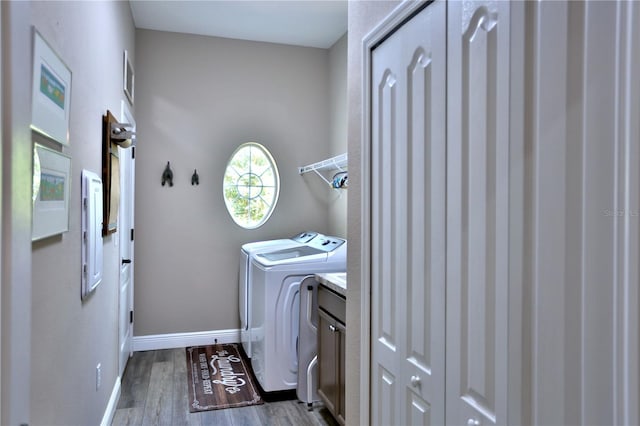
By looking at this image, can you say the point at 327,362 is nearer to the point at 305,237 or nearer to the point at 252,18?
the point at 305,237

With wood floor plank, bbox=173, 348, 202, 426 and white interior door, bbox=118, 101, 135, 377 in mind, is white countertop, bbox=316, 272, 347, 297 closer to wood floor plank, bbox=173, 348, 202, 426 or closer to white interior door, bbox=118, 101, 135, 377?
wood floor plank, bbox=173, 348, 202, 426

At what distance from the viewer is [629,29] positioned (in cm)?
70

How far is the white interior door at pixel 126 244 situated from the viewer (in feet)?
10.6

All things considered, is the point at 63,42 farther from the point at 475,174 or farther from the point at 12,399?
the point at 475,174

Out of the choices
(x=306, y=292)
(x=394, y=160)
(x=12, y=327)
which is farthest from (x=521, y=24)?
(x=306, y=292)

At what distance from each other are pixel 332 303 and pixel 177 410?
1271mm

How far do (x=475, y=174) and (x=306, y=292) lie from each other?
1954mm

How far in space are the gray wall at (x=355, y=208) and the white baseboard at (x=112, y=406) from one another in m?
1.48

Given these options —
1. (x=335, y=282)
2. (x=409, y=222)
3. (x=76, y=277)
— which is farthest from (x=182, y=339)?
(x=409, y=222)

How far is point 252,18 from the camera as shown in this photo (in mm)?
3688

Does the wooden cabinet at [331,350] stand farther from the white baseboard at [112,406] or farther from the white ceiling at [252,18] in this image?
the white ceiling at [252,18]

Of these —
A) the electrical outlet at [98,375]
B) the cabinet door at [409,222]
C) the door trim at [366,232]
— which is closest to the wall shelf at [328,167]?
the door trim at [366,232]

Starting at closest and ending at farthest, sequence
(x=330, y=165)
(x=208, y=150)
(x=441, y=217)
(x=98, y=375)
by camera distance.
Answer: (x=441, y=217), (x=98, y=375), (x=330, y=165), (x=208, y=150)

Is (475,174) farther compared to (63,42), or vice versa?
(63,42)
